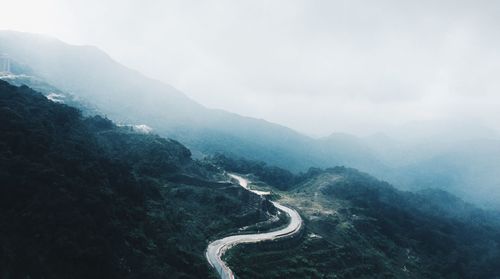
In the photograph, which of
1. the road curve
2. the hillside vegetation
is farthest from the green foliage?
the hillside vegetation

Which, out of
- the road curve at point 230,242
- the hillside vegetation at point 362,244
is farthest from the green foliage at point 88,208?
the hillside vegetation at point 362,244

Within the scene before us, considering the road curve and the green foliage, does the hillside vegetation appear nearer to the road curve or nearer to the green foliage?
the road curve

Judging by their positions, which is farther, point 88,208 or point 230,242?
point 230,242

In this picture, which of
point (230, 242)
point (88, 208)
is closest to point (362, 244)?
point (230, 242)

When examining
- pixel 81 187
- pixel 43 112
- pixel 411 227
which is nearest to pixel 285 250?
pixel 81 187

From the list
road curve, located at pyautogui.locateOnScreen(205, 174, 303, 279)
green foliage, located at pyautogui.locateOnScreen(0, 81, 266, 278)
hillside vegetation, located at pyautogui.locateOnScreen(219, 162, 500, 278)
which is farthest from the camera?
hillside vegetation, located at pyautogui.locateOnScreen(219, 162, 500, 278)

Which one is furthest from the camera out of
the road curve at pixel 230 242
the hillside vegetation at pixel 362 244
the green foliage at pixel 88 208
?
the hillside vegetation at pixel 362 244

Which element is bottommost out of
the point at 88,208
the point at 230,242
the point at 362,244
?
the point at 230,242

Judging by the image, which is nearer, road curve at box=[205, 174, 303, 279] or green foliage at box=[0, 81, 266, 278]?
green foliage at box=[0, 81, 266, 278]

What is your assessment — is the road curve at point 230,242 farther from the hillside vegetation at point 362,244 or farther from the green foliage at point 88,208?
the green foliage at point 88,208

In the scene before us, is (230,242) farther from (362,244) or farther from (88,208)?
(362,244)

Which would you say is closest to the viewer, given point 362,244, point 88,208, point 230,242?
point 88,208
